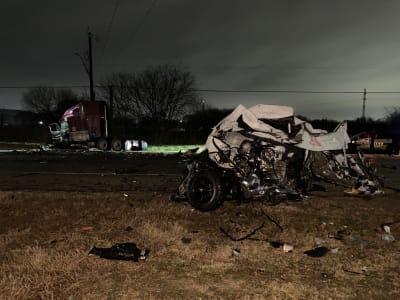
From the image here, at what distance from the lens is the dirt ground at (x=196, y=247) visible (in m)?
3.78

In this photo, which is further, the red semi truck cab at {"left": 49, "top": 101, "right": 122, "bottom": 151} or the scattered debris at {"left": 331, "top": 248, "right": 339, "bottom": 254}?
the red semi truck cab at {"left": 49, "top": 101, "right": 122, "bottom": 151}

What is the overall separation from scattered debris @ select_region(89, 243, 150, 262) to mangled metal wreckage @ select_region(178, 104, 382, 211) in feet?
6.74

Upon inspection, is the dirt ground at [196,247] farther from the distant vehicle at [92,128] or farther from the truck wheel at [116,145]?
the distant vehicle at [92,128]

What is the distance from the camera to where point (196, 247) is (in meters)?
5.01

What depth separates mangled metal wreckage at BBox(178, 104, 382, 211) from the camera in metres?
6.77

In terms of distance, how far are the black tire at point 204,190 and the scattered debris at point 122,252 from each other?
199 cm

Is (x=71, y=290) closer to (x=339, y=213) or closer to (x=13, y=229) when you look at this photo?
(x=13, y=229)

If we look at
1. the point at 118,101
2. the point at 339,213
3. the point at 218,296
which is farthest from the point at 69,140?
the point at 118,101

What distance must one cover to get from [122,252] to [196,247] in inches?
38.0

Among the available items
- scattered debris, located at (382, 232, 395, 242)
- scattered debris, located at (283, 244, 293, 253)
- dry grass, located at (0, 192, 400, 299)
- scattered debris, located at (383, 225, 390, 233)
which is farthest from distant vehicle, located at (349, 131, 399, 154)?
scattered debris, located at (283, 244, 293, 253)

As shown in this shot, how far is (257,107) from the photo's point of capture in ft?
23.8

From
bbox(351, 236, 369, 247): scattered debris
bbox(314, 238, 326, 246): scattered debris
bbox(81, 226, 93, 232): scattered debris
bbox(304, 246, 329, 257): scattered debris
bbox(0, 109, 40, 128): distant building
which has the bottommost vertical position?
bbox(304, 246, 329, 257): scattered debris

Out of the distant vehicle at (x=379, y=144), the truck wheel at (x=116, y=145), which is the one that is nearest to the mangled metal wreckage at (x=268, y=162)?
the distant vehicle at (x=379, y=144)

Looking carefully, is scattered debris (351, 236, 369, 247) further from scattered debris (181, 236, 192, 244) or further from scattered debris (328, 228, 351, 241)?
scattered debris (181, 236, 192, 244)
